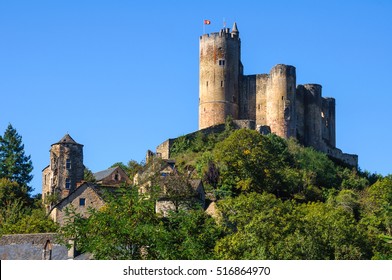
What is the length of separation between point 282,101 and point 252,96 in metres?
2.77

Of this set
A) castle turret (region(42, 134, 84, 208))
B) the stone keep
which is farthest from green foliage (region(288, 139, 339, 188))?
castle turret (region(42, 134, 84, 208))

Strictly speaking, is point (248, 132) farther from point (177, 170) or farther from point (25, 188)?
point (25, 188)

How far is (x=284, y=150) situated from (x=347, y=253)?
20585 mm

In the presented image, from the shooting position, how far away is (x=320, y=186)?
7225cm

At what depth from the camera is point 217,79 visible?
78.2m

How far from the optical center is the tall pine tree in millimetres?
78625

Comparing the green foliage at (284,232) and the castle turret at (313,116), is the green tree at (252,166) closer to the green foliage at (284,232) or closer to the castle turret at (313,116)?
the green foliage at (284,232)

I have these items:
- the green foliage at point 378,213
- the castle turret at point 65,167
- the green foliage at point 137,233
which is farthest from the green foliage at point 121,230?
the castle turret at point 65,167

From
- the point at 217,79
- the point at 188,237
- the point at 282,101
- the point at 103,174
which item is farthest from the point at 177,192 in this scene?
the point at 188,237

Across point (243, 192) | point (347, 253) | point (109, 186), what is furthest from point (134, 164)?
point (347, 253)

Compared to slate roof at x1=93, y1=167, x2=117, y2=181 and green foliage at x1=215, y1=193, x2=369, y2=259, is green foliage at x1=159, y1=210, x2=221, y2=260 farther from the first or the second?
slate roof at x1=93, y1=167, x2=117, y2=181

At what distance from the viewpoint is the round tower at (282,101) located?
77062 mm

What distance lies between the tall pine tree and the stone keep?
12.9 meters

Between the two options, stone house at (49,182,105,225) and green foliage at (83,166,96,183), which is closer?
stone house at (49,182,105,225)
